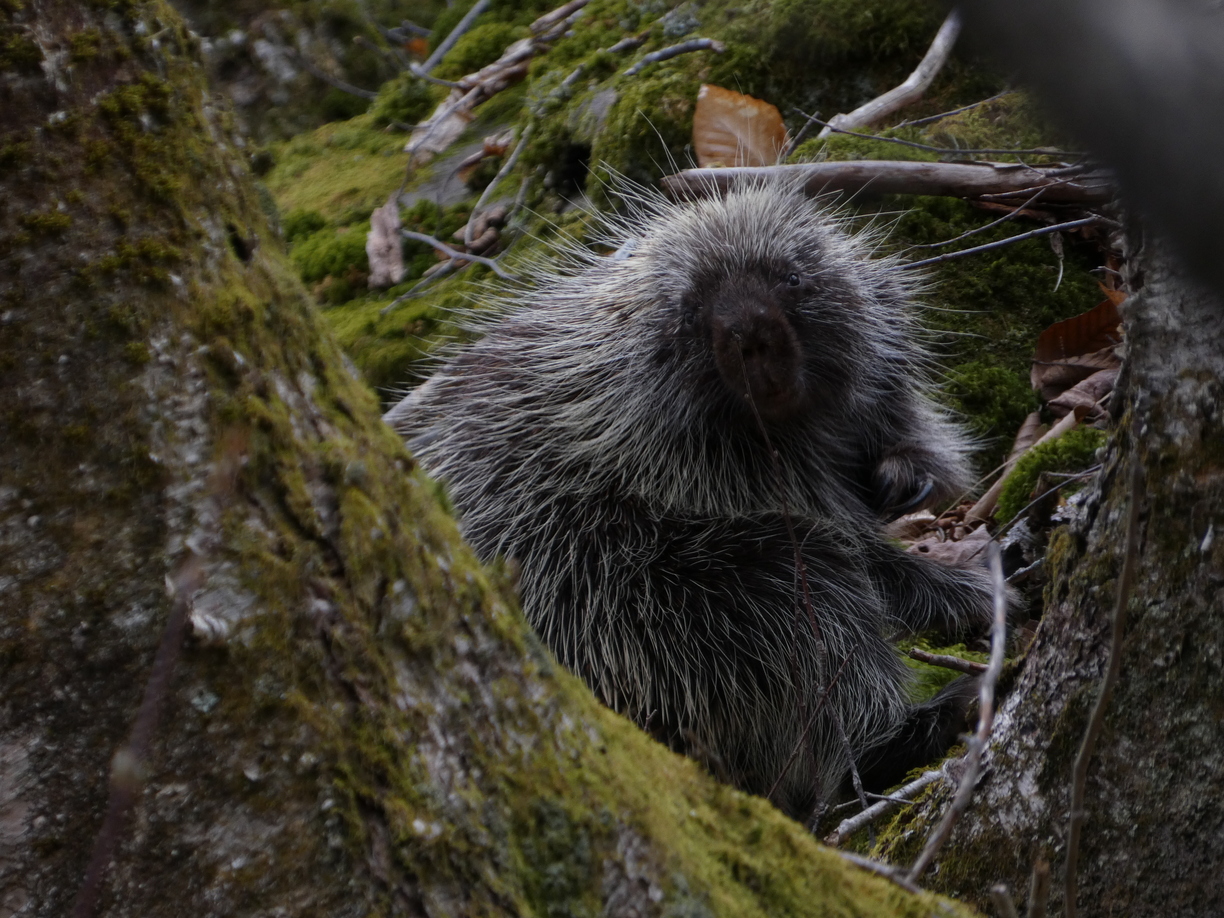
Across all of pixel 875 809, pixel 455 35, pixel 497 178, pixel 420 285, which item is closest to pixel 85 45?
pixel 875 809

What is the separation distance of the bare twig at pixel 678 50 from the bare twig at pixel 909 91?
677 mm

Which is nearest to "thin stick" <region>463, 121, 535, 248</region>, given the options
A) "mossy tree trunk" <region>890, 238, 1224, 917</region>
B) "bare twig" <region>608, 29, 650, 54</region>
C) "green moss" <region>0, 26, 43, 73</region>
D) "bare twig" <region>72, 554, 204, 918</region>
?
→ "bare twig" <region>608, 29, 650, 54</region>

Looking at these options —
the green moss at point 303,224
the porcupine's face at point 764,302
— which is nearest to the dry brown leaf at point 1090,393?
the porcupine's face at point 764,302

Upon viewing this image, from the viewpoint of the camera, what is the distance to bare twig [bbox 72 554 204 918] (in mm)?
816

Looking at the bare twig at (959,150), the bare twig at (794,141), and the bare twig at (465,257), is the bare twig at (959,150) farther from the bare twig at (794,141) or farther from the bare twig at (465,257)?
the bare twig at (465,257)

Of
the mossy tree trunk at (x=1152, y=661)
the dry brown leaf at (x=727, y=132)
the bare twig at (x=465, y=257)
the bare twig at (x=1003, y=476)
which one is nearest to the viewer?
the mossy tree trunk at (x=1152, y=661)

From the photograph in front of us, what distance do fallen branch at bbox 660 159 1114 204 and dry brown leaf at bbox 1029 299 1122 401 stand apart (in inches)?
14.9

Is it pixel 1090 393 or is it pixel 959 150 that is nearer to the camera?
pixel 959 150

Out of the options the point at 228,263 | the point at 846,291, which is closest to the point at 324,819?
the point at 228,263

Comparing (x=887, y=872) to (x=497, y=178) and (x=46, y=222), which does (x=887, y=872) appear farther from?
(x=497, y=178)

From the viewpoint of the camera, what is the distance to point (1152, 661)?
4.80 feet

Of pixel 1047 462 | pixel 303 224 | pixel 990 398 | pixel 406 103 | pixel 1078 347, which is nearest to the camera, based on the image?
pixel 1047 462

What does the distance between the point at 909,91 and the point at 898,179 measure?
0.72 m

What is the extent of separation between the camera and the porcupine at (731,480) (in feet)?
10.1
